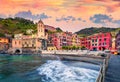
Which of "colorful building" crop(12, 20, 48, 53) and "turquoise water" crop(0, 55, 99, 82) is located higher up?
"colorful building" crop(12, 20, 48, 53)

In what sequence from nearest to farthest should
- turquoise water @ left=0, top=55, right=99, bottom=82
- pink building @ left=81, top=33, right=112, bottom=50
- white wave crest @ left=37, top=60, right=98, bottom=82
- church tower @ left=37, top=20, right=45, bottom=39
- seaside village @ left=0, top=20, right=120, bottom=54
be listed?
white wave crest @ left=37, top=60, right=98, bottom=82
turquoise water @ left=0, top=55, right=99, bottom=82
pink building @ left=81, top=33, right=112, bottom=50
seaside village @ left=0, top=20, right=120, bottom=54
church tower @ left=37, top=20, right=45, bottom=39

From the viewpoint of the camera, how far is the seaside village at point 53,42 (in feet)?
474

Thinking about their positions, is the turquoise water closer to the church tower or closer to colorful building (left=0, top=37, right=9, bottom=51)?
the church tower

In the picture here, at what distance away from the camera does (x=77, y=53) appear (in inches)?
4845

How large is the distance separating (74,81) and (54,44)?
400 feet

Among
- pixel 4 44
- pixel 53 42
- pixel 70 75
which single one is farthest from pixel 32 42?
pixel 70 75

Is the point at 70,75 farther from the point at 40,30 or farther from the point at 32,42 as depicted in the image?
the point at 40,30

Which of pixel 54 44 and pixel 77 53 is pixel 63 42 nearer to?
pixel 54 44

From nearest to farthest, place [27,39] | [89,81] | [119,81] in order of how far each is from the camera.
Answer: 1. [119,81]
2. [89,81]
3. [27,39]

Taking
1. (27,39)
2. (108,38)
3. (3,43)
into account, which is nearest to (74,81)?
(108,38)

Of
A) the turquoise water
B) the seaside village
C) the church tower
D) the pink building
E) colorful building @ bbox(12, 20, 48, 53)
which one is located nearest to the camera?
the turquoise water

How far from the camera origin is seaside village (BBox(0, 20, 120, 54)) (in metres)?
144

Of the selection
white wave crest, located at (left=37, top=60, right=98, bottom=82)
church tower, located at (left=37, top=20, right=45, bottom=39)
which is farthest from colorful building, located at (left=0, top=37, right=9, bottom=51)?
white wave crest, located at (left=37, top=60, right=98, bottom=82)

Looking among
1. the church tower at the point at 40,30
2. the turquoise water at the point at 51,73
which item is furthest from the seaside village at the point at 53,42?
the turquoise water at the point at 51,73
